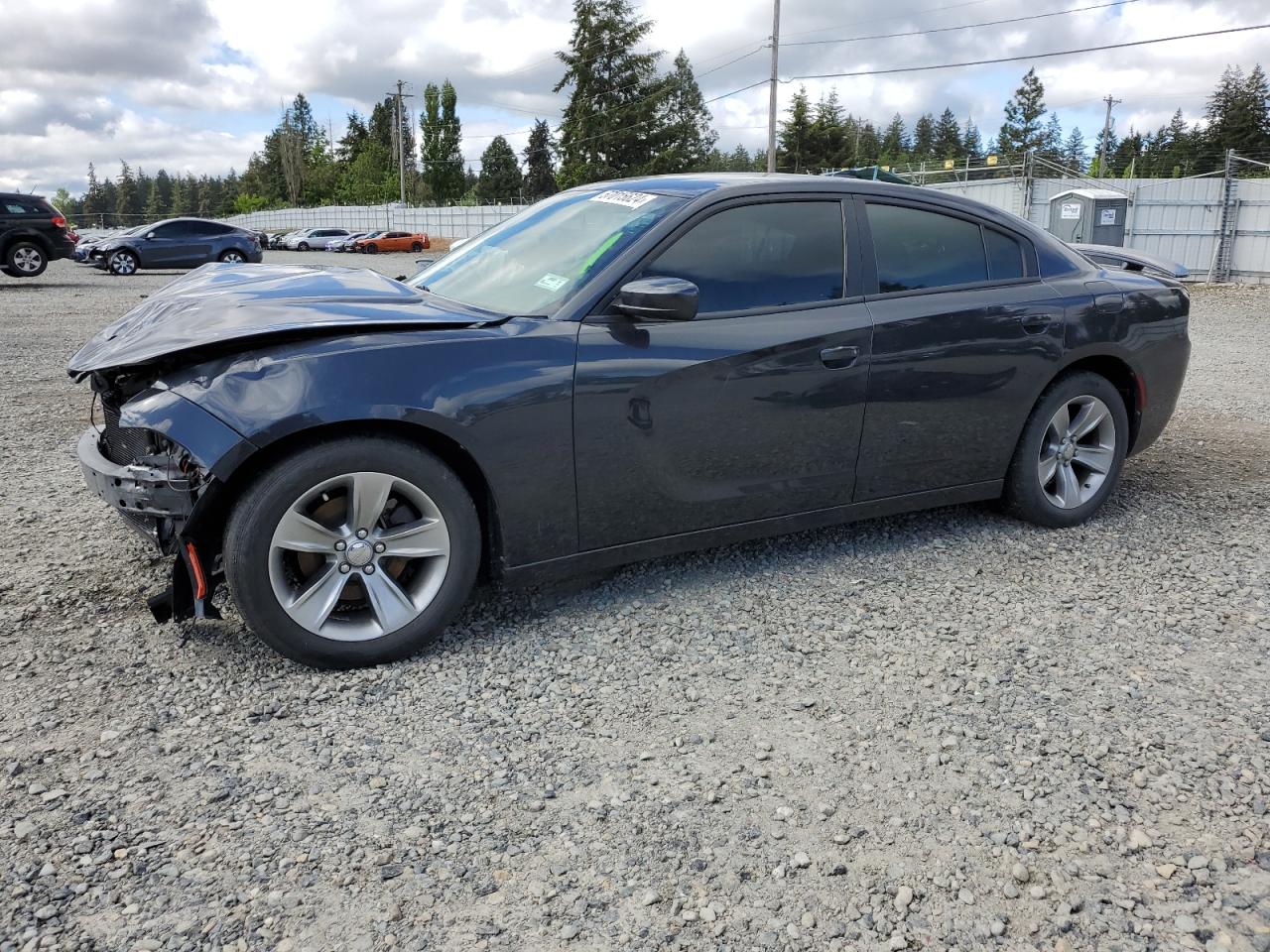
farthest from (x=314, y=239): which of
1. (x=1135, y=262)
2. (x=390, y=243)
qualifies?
(x=1135, y=262)

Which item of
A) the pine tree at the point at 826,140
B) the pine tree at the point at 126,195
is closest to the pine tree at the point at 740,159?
the pine tree at the point at 826,140

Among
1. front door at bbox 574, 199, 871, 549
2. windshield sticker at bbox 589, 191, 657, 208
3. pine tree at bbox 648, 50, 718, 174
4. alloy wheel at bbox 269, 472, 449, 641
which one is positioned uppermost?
pine tree at bbox 648, 50, 718, 174

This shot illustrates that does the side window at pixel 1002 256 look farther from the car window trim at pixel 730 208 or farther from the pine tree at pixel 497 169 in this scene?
the pine tree at pixel 497 169

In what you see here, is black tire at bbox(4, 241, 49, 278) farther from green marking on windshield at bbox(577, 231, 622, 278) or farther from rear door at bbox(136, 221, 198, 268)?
green marking on windshield at bbox(577, 231, 622, 278)

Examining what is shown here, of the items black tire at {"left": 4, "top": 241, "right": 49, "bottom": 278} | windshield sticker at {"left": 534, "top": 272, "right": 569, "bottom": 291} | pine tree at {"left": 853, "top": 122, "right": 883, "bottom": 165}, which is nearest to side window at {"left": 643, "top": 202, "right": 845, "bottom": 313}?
windshield sticker at {"left": 534, "top": 272, "right": 569, "bottom": 291}

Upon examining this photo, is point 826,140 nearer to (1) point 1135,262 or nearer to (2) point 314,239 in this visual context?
(2) point 314,239

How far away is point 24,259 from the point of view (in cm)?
1861

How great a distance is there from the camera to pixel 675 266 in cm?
357

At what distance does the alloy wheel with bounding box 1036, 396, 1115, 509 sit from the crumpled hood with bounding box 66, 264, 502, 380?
8.85 ft

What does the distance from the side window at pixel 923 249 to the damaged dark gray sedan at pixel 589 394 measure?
0.04 feet

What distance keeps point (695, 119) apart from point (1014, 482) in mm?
60945

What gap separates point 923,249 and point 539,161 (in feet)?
308

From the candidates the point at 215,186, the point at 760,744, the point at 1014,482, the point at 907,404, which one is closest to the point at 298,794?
the point at 760,744

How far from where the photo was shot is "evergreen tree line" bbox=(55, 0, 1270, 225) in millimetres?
59562
